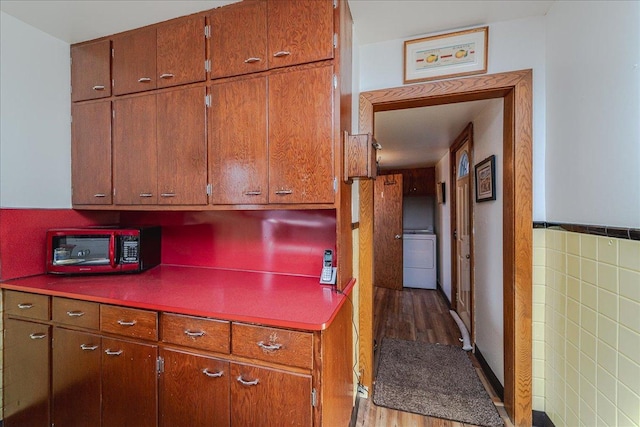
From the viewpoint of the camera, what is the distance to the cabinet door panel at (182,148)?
1.56 m

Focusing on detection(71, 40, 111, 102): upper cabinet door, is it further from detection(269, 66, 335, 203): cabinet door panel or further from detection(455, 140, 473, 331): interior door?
detection(455, 140, 473, 331): interior door

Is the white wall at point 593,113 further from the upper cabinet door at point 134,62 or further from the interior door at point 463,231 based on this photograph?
the upper cabinet door at point 134,62

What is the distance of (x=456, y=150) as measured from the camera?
3.47 metres

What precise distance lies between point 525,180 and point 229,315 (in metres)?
1.73

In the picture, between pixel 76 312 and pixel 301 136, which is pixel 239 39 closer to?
pixel 301 136

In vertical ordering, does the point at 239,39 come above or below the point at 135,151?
above

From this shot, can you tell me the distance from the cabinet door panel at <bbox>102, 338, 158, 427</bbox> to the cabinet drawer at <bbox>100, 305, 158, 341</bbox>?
50mm

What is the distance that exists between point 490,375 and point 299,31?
263 cm

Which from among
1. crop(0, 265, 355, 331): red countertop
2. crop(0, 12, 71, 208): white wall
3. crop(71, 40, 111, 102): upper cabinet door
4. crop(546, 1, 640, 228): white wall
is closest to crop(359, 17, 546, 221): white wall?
crop(546, 1, 640, 228): white wall

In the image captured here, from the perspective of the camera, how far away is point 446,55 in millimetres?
1642

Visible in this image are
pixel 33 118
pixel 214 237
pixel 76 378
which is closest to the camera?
pixel 76 378

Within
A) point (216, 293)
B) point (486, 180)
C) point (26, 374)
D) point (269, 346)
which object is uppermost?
point (486, 180)

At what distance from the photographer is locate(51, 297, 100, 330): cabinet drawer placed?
1.34m

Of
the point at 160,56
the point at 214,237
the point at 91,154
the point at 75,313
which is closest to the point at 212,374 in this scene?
the point at 75,313
